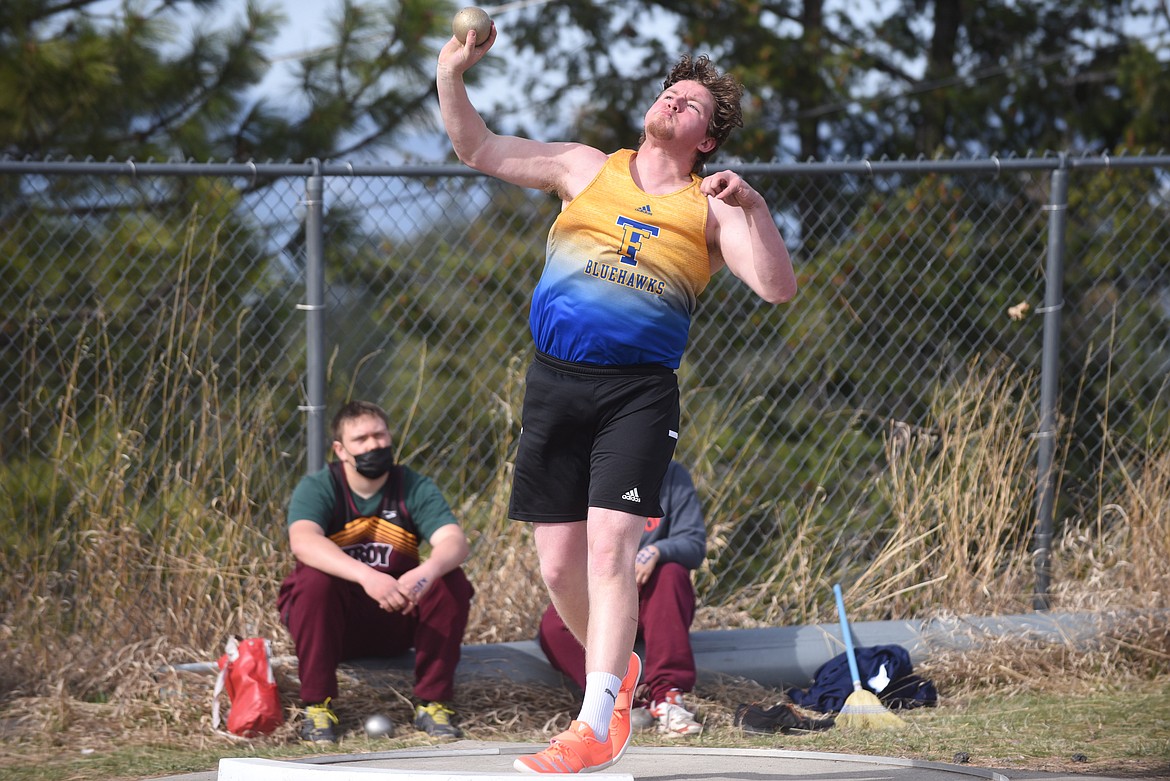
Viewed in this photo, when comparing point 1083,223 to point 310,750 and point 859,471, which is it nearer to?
point 859,471

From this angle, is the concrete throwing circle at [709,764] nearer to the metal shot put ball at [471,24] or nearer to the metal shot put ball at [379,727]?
the metal shot put ball at [379,727]

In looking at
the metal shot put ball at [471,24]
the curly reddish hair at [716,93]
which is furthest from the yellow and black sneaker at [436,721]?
the metal shot put ball at [471,24]

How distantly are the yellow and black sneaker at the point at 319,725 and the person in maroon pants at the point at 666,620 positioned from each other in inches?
34.2

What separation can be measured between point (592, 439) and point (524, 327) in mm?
4278

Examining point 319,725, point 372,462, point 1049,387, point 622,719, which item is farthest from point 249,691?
point 1049,387

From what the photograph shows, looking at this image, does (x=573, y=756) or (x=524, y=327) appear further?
(x=524, y=327)

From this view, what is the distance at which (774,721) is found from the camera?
454 cm

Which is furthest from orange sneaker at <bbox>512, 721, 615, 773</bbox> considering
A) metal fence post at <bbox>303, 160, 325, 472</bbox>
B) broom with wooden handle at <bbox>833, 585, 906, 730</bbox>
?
metal fence post at <bbox>303, 160, 325, 472</bbox>

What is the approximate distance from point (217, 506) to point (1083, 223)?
6.04m

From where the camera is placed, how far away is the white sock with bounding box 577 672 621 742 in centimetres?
318

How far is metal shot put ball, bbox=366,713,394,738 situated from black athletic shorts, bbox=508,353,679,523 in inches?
53.4

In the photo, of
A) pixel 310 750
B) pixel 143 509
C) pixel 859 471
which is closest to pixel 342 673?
pixel 310 750

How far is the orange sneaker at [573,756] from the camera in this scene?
301 cm

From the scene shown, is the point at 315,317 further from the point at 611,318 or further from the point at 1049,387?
the point at 1049,387
